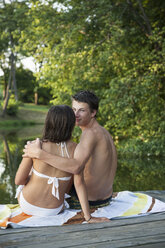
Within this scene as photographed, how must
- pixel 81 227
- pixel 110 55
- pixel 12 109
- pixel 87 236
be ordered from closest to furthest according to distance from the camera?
pixel 87 236 → pixel 81 227 → pixel 110 55 → pixel 12 109

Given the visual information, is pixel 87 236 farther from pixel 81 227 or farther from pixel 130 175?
pixel 130 175

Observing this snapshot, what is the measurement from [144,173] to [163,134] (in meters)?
2.41

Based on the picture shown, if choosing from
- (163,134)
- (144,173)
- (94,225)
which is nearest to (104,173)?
(94,225)

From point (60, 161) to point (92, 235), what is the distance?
66 cm

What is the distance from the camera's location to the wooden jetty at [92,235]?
233 cm

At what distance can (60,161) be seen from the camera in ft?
8.81

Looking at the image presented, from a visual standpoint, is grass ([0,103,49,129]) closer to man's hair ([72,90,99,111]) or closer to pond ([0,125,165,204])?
pond ([0,125,165,204])

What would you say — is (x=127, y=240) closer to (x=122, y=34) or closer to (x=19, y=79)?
(x=122, y=34)

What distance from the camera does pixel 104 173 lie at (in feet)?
10.1

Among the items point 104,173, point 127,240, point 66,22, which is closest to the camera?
point 127,240

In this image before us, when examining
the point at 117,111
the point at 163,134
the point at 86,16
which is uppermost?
the point at 86,16

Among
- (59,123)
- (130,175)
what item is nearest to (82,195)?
(59,123)

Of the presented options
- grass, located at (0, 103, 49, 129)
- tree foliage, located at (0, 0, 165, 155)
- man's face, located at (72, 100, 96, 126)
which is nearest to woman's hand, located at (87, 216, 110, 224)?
man's face, located at (72, 100, 96, 126)

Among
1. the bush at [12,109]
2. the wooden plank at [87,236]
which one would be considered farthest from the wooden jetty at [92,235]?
the bush at [12,109]
